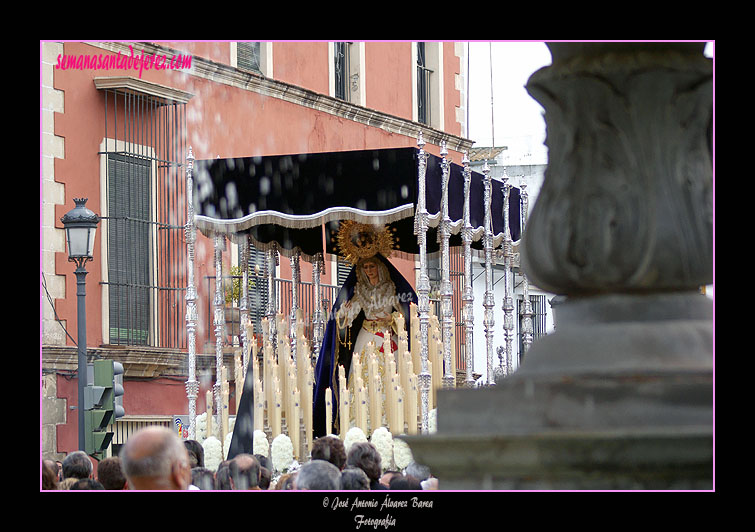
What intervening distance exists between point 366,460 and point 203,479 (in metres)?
0.92

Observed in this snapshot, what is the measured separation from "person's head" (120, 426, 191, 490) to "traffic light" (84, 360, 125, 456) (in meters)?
7.01

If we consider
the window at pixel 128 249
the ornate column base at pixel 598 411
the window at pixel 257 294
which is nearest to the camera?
the ornate column base at pixel 598 411

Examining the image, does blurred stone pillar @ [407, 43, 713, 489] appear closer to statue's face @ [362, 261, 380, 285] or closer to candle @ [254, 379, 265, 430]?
candle @ [254, 379, 265, 430]

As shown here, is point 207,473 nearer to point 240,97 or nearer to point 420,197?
point 420,197

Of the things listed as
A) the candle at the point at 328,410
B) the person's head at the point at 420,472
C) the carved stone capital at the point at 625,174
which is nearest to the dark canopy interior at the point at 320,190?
the candle at the point at 328,410

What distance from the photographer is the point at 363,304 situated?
13.5m

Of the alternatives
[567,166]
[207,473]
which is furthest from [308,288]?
[567,166]

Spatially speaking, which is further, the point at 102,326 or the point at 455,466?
the point at 102,326

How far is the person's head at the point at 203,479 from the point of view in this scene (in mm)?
6648

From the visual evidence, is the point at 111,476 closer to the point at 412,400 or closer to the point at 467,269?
the point at 412,400

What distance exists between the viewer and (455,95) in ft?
74.9

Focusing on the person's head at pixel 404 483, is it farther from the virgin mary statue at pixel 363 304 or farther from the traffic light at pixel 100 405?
the virgin mary statue at pixel 363 304

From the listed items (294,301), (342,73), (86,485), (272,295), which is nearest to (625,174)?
(86,485)

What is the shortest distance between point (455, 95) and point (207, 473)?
16.5 meters
